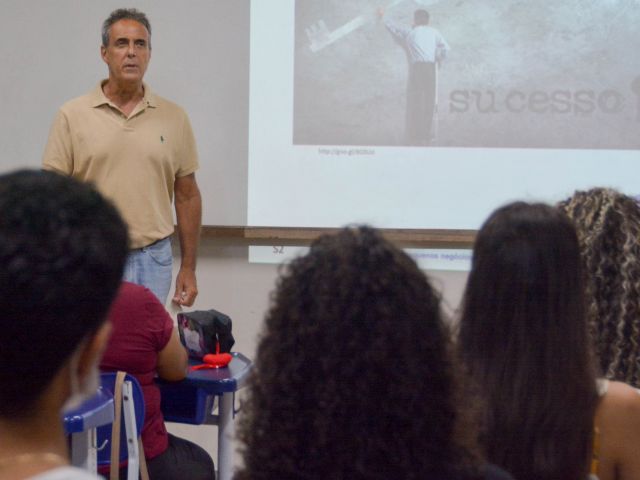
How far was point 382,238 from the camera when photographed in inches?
37.0

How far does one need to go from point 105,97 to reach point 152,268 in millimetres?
692

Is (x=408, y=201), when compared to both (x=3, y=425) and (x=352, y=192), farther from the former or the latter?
(x=3, y=425)

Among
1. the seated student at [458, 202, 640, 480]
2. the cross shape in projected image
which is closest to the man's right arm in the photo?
the cross shape in projected image

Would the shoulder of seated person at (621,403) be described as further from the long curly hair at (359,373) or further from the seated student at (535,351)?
the long curly hair at (359,373)

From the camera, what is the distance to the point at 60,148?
338 centimetres

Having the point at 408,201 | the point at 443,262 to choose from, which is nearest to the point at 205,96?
the point at 408,201

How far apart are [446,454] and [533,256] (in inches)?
15.5

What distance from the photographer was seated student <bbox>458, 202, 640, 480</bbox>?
122 cm

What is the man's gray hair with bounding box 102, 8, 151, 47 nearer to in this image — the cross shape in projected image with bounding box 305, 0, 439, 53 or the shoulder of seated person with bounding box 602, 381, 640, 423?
the cross shape in projected image with bounding box 305, 0, 439, 53

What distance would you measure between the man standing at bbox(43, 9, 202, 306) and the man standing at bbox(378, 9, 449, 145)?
0.98 metres

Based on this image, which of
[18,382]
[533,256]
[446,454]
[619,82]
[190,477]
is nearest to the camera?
[18,382]

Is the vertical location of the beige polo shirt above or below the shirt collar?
below

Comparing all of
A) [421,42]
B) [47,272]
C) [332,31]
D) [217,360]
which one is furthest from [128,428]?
[421,42]

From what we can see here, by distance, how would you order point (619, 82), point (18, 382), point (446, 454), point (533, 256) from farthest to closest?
point (619, 82)
point (533, 256)
point (446, 454)
point (18, 382)
